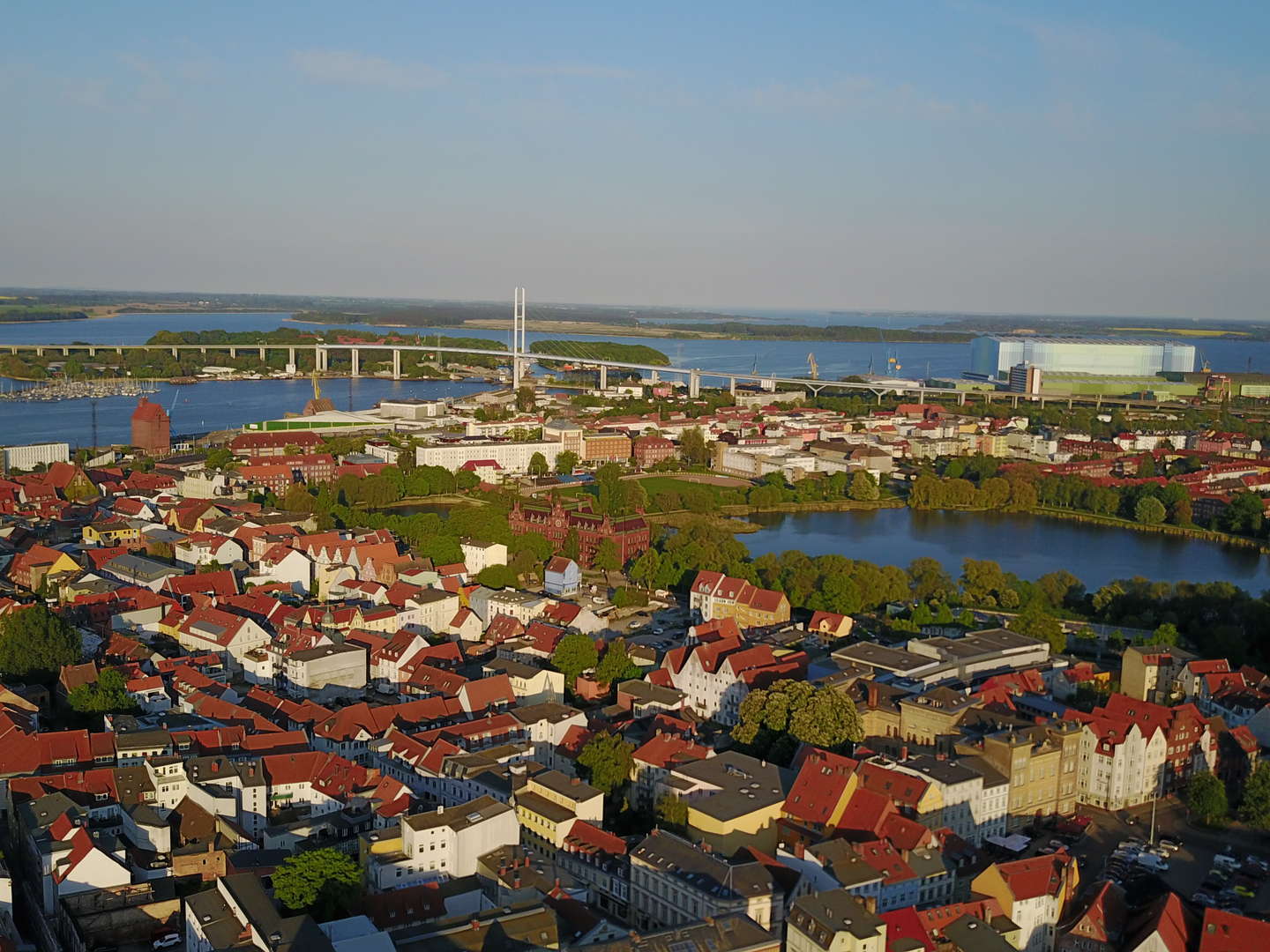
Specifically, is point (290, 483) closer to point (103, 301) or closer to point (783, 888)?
point (783, 888)

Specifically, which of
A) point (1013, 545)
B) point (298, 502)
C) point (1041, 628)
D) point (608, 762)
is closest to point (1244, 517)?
point (1013, 545)

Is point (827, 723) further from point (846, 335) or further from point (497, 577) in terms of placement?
point (846, 335)

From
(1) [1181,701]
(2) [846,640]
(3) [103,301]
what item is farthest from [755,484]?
(3) [103,301]

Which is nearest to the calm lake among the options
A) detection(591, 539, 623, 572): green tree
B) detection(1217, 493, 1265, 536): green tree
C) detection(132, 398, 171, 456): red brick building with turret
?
detection(1217, 493, 1265, 536): green tree

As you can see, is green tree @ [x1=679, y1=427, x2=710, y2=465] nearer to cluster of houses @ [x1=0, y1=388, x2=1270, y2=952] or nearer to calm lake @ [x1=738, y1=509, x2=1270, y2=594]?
calm lake @ [x1=738, y1=509, x2=1270, y2=594]

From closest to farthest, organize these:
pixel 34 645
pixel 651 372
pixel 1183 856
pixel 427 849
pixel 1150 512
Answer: pixel 427 849
pixel 1183 856
pixel 34 645
pixel 1150 512
pixel 651 372

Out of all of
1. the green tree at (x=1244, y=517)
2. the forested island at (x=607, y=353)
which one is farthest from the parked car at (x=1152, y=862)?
the forested island at (x=607, y=353)
